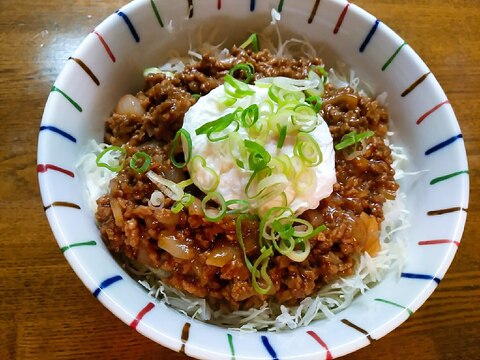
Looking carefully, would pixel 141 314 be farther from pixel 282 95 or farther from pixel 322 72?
pixel 322 72

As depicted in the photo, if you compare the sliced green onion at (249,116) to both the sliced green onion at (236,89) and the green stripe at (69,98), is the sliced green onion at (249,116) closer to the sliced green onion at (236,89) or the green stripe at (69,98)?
the sliced green onion at (236,89)

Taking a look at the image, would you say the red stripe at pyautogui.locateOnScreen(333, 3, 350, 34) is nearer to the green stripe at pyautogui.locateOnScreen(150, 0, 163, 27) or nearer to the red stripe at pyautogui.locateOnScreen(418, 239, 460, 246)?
the green stripe at pyautogui.locateOnScreen(150, 0, 163, 27)

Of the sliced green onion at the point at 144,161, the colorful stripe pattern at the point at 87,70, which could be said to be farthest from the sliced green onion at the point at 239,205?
the colorful stripe pattern at the point at 87,70

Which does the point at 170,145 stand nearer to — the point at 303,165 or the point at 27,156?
the point at 303,165

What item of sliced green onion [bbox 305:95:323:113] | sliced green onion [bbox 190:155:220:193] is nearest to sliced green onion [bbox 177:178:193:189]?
sliced green onion [bbox 190:155:220:193]

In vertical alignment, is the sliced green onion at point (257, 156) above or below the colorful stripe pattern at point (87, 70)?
above

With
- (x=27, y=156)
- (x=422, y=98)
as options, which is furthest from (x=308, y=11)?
(x=27, y=156)

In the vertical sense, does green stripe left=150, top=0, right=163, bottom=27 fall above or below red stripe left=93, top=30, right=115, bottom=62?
above
